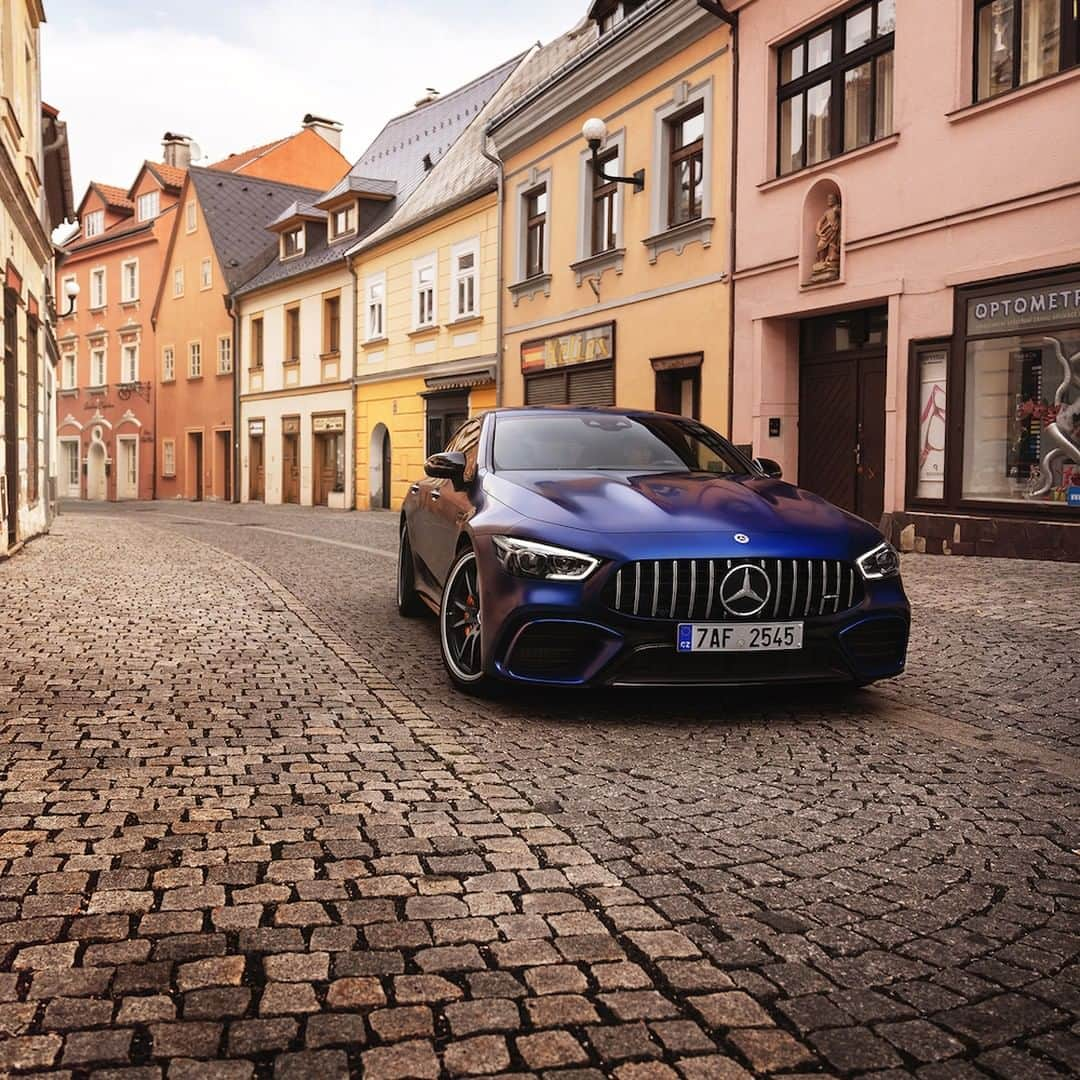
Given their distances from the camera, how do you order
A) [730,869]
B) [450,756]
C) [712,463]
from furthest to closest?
[712,463] < [450,756] < [730,869]

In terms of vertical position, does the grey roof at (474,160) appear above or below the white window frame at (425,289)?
above

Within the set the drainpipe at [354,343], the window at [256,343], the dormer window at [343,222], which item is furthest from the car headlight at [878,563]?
the window at [256,343]

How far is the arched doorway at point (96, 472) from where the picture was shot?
155 feet

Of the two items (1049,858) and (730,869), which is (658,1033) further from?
(1049,858)

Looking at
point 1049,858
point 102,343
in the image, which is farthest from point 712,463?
point 102,343

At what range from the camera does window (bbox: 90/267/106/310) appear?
155 feet

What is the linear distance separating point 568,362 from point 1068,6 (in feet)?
35.6

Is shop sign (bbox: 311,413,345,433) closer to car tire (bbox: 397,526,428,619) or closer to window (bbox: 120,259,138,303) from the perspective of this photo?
window (bbox: 120,259,138,303)

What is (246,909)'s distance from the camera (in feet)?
9.25

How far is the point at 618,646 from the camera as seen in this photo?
4.77 m

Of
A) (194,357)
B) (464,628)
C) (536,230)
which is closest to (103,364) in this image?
(194,357)

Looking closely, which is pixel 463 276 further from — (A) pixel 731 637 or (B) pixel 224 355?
(A) pixel 731 637

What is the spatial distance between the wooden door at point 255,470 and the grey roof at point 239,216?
16.5 feet

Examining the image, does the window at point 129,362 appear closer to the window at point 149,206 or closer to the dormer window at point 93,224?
the window at point 149,206
